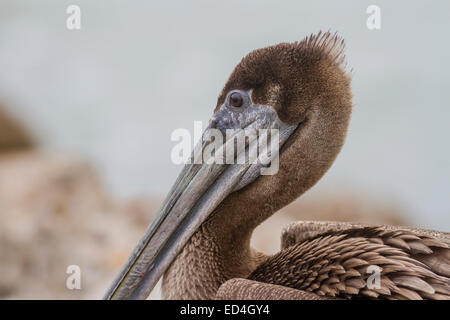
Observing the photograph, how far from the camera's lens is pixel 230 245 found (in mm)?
2562

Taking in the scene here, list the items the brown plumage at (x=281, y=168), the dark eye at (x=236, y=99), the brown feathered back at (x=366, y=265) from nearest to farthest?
the brown feathered back at (x=366, y=265)
the brown plumage at (x=281, y=168)
the dark eye at (x=236, y=99)

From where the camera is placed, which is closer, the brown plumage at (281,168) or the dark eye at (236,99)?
the brown plumage at (281,168)

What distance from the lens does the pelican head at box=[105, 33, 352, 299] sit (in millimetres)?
2533

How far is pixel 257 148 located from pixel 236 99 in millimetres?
243

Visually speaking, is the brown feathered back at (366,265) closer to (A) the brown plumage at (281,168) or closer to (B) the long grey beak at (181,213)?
(A) the brown plumage at (281,168)

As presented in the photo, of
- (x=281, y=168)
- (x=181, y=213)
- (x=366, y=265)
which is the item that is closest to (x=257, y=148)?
(x=281, y=168)

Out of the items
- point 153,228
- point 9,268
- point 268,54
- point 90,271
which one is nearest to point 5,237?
point 9,268

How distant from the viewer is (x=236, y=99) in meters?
2.60

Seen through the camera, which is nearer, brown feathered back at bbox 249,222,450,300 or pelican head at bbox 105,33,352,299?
brown feathered back at bbox 249,222,450,300

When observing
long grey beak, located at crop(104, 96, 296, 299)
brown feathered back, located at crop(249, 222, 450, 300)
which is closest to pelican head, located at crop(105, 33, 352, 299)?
long grey beak, located at crop(104, 96, 296, 299)

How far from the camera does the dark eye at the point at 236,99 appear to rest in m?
2.59

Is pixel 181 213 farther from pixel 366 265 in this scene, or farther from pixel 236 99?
pixel 366 265

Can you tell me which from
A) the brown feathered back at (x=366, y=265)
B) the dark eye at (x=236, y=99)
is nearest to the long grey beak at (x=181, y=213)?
the dark eye at (x=236, y=99)

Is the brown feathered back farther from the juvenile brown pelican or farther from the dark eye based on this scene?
the dark eye
